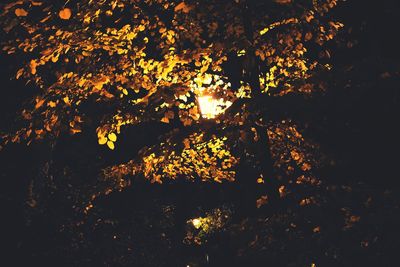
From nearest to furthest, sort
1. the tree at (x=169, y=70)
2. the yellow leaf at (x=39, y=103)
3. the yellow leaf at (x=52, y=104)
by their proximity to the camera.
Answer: the tree at (x=169, y=70)
the yellow leaf at (x=39, y=103)
the yellow leaf at (x=52, y=104)

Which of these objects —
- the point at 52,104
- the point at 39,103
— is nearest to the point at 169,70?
the point at 52,104

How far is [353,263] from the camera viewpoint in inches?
111

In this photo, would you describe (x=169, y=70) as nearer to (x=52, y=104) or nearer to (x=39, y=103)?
(x=52, y=104)

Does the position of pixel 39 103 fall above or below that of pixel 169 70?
above

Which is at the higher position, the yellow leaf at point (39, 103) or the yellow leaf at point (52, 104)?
the yellow leaf at point (39, 103)

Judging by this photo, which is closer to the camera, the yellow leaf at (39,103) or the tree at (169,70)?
the tree at (169,70)

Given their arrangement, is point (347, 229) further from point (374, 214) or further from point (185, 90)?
point (185, 90)

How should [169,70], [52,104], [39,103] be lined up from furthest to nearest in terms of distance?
[169,70], [52,104], [39,103]

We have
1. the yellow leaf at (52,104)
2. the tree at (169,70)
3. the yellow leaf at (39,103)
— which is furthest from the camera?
the yellow leaf at (52,104)

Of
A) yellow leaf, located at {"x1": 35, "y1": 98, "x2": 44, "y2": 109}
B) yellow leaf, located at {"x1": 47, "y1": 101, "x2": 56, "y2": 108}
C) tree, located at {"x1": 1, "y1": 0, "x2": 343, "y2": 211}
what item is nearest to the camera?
tree, located at {"x1": 1, "y1": 0, "x2": 343, "y2": 211}

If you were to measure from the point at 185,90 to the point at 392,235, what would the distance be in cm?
217

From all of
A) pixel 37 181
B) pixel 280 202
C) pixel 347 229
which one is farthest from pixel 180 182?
pixel 347 229

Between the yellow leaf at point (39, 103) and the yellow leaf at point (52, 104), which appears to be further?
the yellow leaf at point (52, 104)

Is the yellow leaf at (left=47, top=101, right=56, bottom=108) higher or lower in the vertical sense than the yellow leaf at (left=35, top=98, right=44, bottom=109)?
lower
